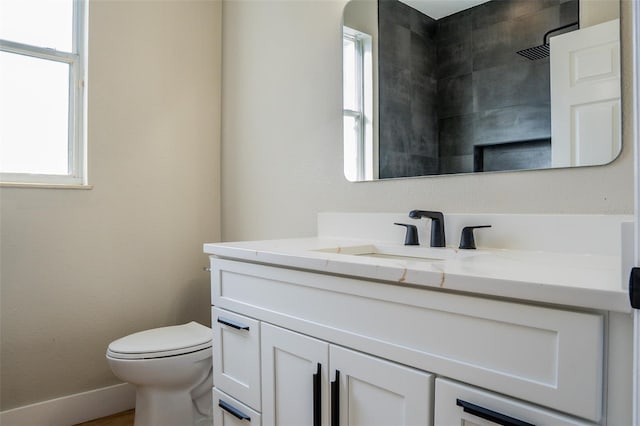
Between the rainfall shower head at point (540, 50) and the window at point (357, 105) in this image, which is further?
the window at point (357, 105)

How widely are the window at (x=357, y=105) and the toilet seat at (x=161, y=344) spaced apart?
996mm

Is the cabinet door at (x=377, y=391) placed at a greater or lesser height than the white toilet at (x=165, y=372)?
greater

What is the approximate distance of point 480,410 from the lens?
2.36 ft

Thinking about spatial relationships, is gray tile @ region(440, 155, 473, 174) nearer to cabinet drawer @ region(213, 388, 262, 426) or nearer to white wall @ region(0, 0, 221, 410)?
cabinet drawer @ region(213, 388, 262, 426)

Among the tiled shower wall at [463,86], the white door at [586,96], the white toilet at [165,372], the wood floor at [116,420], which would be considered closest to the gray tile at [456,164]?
the tiled shower wall at [463,86]

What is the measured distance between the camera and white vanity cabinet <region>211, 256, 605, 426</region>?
0.64 meters

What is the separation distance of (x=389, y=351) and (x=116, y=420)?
71.2 inches

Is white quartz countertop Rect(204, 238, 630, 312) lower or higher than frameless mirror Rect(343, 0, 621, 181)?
lower

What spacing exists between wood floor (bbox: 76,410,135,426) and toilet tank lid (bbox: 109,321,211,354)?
0.49 metres

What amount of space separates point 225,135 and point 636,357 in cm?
225

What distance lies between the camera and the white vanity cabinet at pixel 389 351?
0.64 metres

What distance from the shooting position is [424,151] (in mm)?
1437

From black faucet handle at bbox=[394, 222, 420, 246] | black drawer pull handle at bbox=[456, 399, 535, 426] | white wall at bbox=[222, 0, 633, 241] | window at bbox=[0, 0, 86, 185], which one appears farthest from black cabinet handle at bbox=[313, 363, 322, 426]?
window at bbox=[0, 0, 86, 185]

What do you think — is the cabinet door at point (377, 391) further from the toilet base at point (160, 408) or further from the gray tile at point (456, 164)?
the toilet base at point (160, 408)
